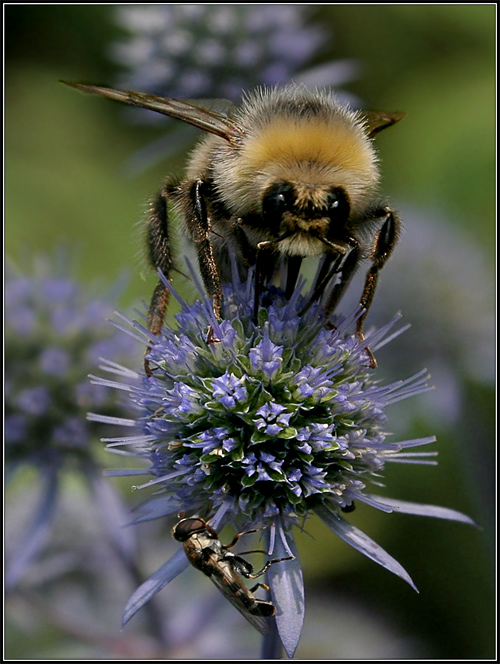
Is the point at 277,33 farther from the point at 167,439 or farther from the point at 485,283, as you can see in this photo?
the point at 167,439

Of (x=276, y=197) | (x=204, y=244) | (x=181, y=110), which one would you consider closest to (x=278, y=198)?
(x=276, y=197)

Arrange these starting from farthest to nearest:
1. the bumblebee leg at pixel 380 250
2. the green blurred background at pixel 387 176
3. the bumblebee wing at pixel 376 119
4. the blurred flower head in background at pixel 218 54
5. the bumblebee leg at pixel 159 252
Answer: the blurred flower head in background at pixel 218 54
the green blurred background at pixel 387 176
the bumblebee wing at pixel 376 119
the bumblebee leg at pixel 159 252
the bumblebee leg at pixel 380 250

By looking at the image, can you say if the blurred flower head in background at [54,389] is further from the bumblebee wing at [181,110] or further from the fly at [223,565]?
the bumblebee wing at [181,110]

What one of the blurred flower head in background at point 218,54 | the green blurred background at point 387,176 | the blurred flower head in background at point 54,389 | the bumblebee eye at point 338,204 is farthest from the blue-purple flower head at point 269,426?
the blurred flower head in background at point 218,54

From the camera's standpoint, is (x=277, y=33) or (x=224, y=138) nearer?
(x=224, y=138)

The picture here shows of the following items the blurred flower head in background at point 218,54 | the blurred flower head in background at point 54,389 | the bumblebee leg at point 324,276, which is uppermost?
the blurred flower head in background at point 218,54

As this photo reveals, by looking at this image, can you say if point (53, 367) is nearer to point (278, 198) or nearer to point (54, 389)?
point (54, 389)

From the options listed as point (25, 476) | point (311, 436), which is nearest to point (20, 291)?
point (25, 476)
